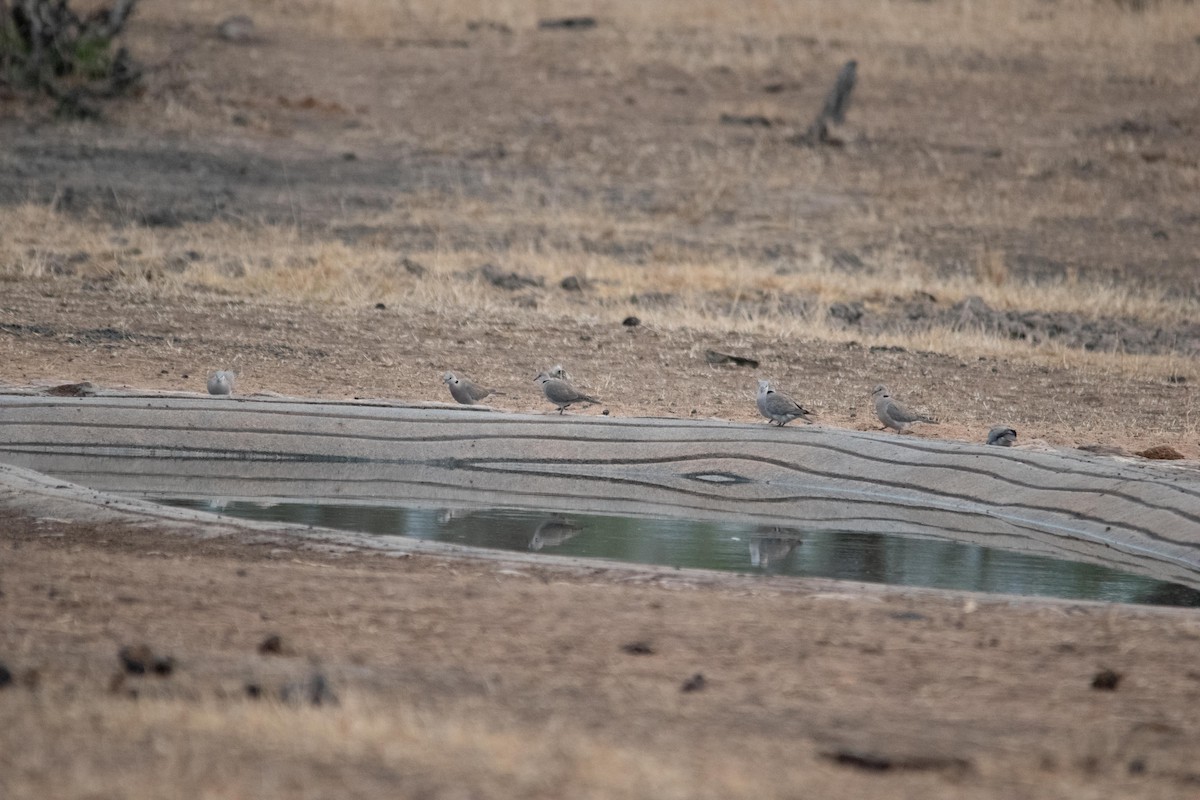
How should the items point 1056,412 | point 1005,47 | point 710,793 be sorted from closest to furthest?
point 710,793 → point 1056,412 → point 1005,47

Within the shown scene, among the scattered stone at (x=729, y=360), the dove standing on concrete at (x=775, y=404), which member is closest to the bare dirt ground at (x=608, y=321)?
the scattered stone at (x=729, y=360)

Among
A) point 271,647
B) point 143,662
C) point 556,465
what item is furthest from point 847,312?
point 143,662

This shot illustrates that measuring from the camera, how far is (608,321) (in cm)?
1572

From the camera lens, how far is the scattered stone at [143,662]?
5.30 m

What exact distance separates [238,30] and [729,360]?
21.4m

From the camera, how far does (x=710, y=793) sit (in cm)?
430

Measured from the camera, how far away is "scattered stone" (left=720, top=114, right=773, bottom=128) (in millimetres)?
28453

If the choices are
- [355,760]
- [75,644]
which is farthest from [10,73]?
[355,760]

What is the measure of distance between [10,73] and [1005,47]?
19.4m

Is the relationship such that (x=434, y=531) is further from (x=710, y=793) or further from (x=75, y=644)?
(x=710, y=793)

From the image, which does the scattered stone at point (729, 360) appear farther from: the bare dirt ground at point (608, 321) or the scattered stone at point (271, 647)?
the scattered stone at point (271, 647)

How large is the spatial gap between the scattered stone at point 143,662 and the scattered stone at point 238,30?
94.1 feet

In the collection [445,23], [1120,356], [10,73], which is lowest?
[1120,356]

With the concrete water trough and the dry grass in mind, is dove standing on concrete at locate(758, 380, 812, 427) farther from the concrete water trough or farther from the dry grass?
the dry grass
